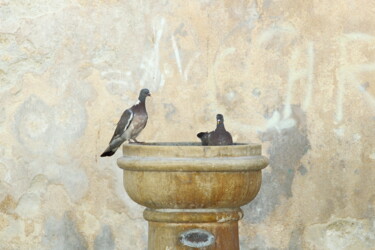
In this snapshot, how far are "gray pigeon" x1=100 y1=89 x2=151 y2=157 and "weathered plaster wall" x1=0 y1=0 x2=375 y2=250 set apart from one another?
269 mm

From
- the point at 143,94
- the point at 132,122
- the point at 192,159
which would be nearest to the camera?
the point at 192,159

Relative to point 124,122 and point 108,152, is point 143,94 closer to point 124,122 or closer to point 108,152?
point 124,122

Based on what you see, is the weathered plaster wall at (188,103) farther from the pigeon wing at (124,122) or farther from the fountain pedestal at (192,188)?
the fountain pedestal at (192,188)

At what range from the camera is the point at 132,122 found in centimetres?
514

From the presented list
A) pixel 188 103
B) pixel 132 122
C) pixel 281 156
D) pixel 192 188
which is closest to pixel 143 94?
pixel 132 122

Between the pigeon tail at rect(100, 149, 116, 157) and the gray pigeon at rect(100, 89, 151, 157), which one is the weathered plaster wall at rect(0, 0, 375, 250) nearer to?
the pigeon tail at rect(100, 149, 116, 157)

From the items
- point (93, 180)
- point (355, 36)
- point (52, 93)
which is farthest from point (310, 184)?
point (52, 93)

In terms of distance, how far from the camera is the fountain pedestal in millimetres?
4293

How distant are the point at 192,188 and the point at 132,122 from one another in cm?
98

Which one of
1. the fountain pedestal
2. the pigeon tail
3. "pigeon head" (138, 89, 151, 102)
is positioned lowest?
the fountain pedestal

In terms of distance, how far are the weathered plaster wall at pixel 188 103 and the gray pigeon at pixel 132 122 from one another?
0.27 m

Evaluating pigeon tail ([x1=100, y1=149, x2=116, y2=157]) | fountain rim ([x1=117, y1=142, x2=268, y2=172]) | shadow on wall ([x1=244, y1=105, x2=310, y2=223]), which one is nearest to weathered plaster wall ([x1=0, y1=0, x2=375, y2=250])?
shadow on wall ([x1=244, y1=105, x2=310, y2=223])

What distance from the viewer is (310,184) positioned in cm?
554

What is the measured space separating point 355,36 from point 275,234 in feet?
4.62
